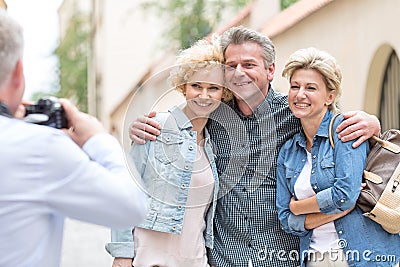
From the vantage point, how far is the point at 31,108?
7.48 ft

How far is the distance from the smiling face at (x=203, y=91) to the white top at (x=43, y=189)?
131 cm

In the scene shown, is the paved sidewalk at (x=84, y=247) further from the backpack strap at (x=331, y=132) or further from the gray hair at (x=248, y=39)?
the backpack strap at (x=331, y=132)

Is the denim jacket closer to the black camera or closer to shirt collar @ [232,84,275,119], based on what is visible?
shirt collar @ [232,84,275,119]

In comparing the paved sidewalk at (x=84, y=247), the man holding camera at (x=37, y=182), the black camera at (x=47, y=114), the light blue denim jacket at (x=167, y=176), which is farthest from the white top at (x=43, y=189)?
the paved sidewalk at (x=84, y=247)

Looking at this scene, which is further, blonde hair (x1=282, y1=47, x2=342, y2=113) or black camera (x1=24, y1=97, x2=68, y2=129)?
blonde hair (x1=282, y1=47, x2=342, y2=113)

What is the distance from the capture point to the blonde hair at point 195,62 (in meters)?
3.41

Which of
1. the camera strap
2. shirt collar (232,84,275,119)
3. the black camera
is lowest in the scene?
shirt collar (232,84,275,119)

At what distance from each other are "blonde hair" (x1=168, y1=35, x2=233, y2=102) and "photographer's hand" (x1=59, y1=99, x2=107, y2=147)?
119cm

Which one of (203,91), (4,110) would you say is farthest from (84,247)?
(4,110)

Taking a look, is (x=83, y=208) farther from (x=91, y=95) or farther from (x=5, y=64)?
(x=91, y=95)

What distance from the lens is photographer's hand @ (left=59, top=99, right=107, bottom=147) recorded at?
2223 millimetres

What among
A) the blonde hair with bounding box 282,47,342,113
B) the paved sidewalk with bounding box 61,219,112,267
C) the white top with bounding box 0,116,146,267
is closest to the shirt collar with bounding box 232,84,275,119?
the blonde hair with bounding box 282,47,342,113

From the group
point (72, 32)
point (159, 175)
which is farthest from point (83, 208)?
point (72, 32)

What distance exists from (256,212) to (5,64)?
5.62 ft
